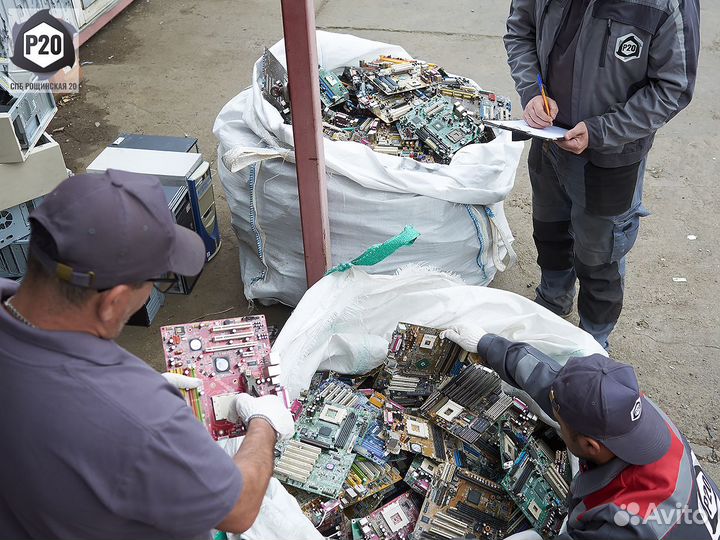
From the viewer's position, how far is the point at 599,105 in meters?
2.56

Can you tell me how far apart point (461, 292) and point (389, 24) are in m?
3.98

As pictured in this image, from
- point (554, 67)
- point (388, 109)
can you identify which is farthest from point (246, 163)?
point (554, 67)

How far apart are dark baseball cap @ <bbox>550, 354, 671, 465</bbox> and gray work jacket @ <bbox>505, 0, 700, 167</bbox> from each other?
986 mm

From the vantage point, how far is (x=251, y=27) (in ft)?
19.7

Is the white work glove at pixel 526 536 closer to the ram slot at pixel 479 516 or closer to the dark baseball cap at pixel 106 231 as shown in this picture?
the ram slot at pixel 479 516

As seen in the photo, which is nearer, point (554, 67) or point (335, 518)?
point (335, 518)

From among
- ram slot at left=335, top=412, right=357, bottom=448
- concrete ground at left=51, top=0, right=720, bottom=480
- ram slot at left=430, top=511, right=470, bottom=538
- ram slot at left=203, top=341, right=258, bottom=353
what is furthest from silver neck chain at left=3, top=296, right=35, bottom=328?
concrete ground at left=51, top=0, right=720, bottom=480

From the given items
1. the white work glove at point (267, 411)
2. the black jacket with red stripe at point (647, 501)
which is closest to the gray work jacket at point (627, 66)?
the black jacket with red stripe at point (647, 501)

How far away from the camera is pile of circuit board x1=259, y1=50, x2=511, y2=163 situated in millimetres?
3279

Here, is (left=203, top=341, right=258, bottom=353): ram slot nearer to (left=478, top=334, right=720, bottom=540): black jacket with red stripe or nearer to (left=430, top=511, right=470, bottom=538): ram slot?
(left=430, top=511, right=470, bottom=538): ram slot

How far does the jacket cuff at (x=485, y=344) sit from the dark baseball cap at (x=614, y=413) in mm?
534

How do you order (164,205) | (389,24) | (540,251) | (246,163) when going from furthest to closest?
(389,24), (540,251), (246,163), (164,205)

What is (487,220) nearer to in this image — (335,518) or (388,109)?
(388,109)

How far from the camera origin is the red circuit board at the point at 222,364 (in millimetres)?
1975
